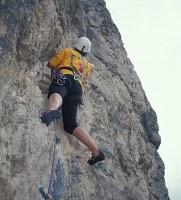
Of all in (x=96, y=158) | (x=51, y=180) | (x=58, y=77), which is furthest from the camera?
(x=96, y=158)

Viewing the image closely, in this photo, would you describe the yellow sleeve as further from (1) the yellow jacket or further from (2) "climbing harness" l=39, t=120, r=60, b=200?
(2) "climbing harness" l=39, t=120, r=60, b=200

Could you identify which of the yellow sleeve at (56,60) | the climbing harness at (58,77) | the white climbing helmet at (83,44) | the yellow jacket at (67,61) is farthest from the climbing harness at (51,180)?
the white climbing helmet at (83,44)

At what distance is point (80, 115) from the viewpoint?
11.9m

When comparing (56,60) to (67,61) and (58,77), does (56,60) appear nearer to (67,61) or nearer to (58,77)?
(67,61)

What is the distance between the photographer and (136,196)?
12.7 meters

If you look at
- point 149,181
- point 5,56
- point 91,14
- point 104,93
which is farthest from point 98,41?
point 5,56

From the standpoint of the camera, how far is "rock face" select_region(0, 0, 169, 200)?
9.36 metres

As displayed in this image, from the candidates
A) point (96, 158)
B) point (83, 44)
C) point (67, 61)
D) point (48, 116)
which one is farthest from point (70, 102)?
point (48, 116)

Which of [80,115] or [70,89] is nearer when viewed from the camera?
[70,89]

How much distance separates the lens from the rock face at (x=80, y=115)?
936 centimetres

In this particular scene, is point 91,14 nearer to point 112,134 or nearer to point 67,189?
point 112,134

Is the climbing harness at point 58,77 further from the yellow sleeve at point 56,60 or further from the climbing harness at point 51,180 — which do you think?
the climbing harness at point 51,180

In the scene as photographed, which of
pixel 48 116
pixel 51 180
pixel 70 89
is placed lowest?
pixel 51 180

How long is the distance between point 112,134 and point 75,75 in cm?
255
